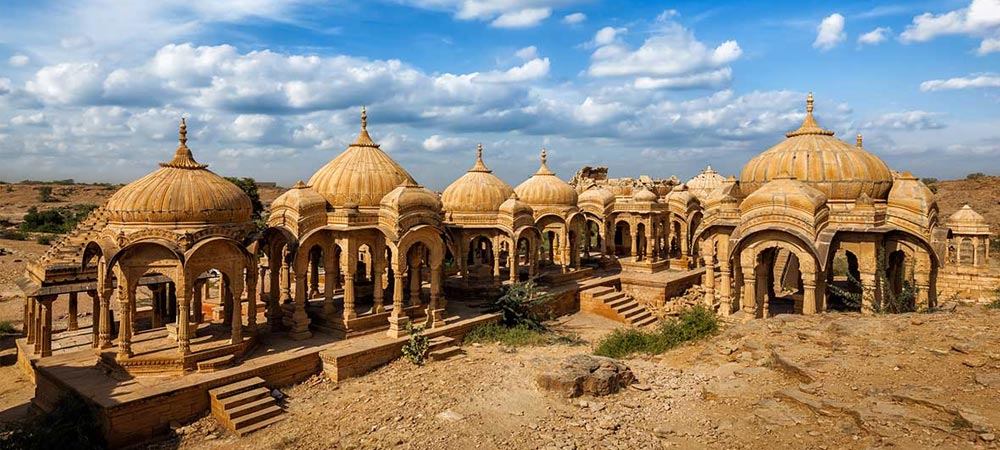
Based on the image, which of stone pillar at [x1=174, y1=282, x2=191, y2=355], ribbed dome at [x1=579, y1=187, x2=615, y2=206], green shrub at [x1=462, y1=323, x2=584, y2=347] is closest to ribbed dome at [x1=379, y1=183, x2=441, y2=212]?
green shrub at [x1=462, y1=323, x2=584, y2=347]

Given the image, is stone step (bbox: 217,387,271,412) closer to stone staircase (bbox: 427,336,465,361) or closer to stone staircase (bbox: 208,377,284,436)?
stone staircase (bbox: 208,377,284,436)

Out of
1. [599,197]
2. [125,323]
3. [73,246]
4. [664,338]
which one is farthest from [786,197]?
[73,246]

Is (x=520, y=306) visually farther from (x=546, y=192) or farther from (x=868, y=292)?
(x=868, y=292)

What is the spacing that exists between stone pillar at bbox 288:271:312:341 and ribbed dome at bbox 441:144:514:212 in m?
6.13

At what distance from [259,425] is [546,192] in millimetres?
14179

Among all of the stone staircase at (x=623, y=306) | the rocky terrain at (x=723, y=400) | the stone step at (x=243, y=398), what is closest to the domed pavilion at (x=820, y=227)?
the rocky terrain at (x=723, y=400)

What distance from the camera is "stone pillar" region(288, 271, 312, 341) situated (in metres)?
13.2

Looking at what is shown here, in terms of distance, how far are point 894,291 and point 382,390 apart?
46.9 feet

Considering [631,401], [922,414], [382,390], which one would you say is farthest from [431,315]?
[922,414]

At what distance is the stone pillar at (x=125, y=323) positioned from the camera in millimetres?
10625

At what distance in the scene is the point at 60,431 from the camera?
340 inches

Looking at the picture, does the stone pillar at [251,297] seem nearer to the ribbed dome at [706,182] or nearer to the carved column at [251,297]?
the carved column at [251,297]

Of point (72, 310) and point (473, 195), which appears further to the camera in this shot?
point (473, 195)

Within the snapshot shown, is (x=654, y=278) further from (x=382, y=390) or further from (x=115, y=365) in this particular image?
(x=115, y=365)
